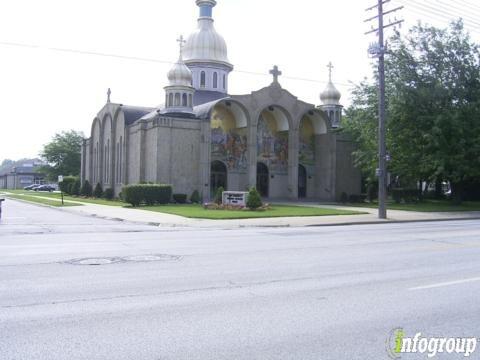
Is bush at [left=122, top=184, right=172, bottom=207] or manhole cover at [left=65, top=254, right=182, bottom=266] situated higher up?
bush at [left=122, top=184, right=172, bottom=207]

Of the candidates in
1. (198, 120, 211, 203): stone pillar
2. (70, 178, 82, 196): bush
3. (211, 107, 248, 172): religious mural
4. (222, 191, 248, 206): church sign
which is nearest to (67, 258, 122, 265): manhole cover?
(222, 191, 248, 206): church sign

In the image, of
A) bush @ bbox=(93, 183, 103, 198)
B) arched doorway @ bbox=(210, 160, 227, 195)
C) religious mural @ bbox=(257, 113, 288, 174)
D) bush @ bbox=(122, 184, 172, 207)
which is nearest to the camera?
bush @ bbox=(122, 184, 172, 207)

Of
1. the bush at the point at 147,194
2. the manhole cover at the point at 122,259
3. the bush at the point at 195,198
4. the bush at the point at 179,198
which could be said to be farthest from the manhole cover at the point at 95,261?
the bush at the point at 195,198

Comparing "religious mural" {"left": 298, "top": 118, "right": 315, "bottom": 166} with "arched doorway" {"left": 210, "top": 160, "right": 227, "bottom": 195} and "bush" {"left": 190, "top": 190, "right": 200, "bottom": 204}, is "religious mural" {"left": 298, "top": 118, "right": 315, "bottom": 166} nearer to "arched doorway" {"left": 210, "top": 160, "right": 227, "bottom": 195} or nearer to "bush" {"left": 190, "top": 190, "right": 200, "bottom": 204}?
"arched doorway" {"left": 210, "top": 160, "right": 227, "bottom": 195}

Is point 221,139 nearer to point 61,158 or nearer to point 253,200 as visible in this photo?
point 253,200

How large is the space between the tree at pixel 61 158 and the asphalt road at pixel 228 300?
76.7 m

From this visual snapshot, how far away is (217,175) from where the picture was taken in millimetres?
46469

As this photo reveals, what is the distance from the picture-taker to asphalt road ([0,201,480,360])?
5156 mm

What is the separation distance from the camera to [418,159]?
3688 cm

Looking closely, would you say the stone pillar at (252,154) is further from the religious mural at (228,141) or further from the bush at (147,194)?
the bush at (147,194)

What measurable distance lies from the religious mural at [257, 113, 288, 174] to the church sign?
16.1m

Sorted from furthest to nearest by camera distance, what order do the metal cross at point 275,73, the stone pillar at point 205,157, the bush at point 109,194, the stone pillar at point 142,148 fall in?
1. the bush at point 109,194
2. the metal cross at point 275,73
3. the stone pillar at point 142,148
4. the stone pillar at point 205,157

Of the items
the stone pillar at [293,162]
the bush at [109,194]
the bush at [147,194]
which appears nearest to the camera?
the bush at [147,194]

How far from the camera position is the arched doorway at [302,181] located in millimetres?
51250
